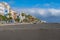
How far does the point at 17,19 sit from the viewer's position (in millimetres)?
114250

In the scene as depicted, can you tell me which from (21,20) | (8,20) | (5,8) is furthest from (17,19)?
(8,20)

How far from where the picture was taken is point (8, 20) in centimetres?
9606

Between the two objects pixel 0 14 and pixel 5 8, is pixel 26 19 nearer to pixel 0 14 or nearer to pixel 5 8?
pixel 5 8

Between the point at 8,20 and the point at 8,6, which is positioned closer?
the point at 8,20

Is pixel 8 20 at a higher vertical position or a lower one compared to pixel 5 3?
lower

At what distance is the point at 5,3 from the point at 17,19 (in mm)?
14431

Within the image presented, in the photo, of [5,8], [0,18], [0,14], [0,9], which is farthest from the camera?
[5,8]

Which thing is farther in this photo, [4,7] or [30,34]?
[4,7]

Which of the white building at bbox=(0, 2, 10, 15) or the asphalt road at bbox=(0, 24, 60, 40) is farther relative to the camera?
the white building at bbox=(0, 2, 10, 15)

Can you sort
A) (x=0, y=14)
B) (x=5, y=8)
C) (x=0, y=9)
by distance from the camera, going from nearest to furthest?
(x=0, y=14), (x=0, y=9), (x=5, y=8)

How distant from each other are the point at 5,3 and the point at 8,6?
2.49 m

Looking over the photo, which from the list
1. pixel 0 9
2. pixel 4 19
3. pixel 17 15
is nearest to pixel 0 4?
pixel 0 9

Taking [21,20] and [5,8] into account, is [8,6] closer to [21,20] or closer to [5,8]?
[5,8]

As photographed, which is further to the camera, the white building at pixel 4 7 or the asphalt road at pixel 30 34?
the white building at pixel 4 7
